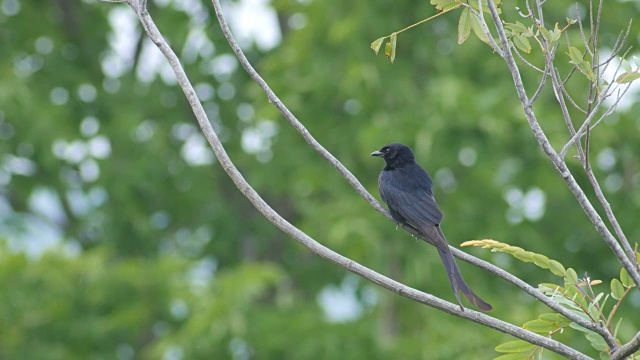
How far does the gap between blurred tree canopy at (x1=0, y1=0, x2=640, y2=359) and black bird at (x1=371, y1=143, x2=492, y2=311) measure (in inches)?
176

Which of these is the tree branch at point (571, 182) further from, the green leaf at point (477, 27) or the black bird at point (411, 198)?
the black bird at point (411, 198)

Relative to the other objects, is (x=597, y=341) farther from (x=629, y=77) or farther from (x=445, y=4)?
(x=445, y=4)

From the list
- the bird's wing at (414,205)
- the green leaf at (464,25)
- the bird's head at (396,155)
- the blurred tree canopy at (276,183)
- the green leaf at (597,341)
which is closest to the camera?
the green leaf at (597,341)

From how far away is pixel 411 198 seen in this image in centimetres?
577

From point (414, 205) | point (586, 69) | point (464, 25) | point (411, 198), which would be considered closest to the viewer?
point (586, 69)

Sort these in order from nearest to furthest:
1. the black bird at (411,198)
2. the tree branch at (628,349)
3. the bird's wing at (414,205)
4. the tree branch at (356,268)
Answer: the tree branch at (628,349) < the tree branch at (356,268) < the black bird at (411,198) < the bird's wing at (414,205)

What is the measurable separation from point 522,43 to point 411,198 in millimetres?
2195

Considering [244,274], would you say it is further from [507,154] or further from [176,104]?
[176,104]

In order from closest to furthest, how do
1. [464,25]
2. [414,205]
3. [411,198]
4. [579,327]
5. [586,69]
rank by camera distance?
[586,69] → [579,327] → [464,25] → [414,205] → [411,198]

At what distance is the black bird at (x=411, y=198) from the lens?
199 inches

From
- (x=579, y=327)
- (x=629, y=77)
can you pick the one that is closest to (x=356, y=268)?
(x=579, y=327)

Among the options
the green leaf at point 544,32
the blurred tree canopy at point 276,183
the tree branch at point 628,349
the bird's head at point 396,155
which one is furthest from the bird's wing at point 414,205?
the blurred tree canopy at point 276,183

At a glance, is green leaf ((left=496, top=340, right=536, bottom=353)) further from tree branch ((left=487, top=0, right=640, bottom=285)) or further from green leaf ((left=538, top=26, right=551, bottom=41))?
green leaf ((left=538, top=26, right=551, bottom=41))

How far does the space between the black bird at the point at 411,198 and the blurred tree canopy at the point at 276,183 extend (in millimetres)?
4473
